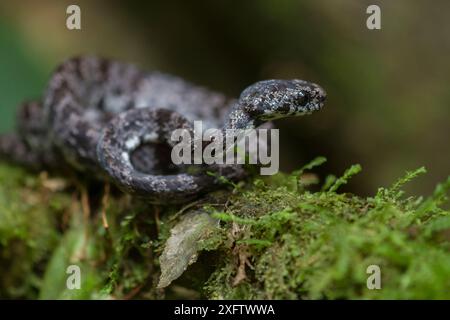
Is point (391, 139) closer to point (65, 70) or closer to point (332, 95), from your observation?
point (332, 95)

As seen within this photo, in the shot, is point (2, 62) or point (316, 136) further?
point (316, 136)

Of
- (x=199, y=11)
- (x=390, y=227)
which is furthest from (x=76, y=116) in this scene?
(x=199, y=11)

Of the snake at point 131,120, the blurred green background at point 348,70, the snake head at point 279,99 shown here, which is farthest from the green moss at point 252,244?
the blurred green background at point 348,70

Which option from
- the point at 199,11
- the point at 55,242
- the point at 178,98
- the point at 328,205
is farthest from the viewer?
the point at 199,11

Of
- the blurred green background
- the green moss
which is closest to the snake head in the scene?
the green moss

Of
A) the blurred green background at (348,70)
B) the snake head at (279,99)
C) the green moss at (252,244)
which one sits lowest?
the green moss at (252,244)

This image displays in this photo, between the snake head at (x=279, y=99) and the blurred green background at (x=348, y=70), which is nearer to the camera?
the snake head at (x=279, y=99)

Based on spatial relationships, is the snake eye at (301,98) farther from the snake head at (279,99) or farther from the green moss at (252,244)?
the green moss at (252,244)

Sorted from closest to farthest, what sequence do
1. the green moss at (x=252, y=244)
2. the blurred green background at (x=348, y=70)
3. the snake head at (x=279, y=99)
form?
the green moss at (x=252, y=244) → the snake head at (x=279, y=99) → the blurred green background at (x=348, y=70)
